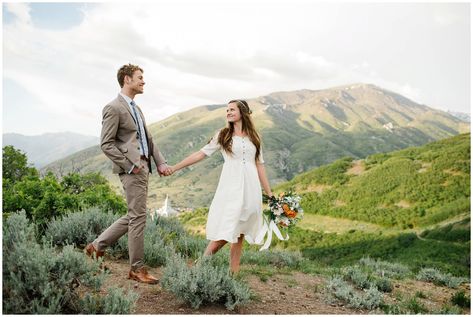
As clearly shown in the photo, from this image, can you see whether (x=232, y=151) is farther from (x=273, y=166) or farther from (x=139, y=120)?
(x=273, y=166)

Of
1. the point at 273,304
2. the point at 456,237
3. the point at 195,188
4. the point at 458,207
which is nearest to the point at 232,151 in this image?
the point at 273,304

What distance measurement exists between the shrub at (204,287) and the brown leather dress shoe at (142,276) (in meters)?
0.38

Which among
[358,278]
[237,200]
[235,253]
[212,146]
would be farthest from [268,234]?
[358,278]

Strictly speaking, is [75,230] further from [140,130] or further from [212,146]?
[212,146]

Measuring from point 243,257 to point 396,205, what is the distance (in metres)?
38.3

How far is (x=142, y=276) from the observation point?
16.0 ft

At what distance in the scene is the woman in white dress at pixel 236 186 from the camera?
4.91m

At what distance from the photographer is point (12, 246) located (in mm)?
3852

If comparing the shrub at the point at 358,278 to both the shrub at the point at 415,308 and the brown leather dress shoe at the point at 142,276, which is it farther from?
the brown leather dress shoe at the point at 142,276

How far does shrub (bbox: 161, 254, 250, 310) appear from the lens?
4.17 m

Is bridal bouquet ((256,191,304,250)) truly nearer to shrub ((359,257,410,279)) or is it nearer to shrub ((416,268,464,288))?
shrub ((359,257,410,279))

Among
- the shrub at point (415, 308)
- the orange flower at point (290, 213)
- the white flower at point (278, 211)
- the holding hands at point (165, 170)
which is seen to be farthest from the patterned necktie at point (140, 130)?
the shrub at point (415, 308)

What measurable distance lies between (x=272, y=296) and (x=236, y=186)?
1526 mm

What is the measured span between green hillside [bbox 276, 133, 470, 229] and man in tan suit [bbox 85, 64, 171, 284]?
34845mm
